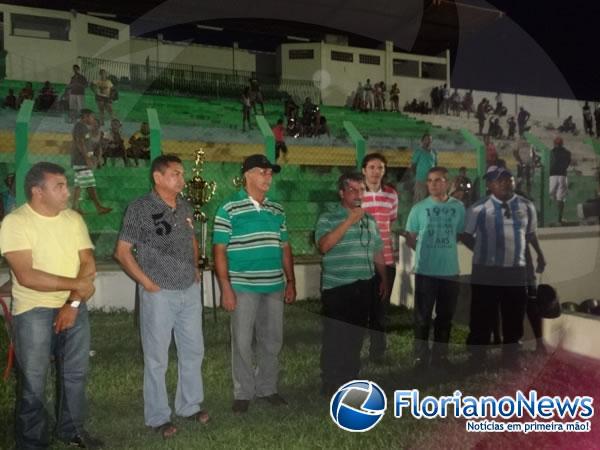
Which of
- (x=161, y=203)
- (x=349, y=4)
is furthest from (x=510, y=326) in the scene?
(x=349, y=4)

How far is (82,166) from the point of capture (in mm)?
7629

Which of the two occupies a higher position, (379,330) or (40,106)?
(40,106)

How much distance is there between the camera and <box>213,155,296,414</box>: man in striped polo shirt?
132 inches

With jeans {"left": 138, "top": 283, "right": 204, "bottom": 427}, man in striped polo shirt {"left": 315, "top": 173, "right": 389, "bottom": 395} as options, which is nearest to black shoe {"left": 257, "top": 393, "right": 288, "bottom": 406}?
man in striped polo shirt {"left": 315, "top": 173, "right": 389, "bottom": 395}

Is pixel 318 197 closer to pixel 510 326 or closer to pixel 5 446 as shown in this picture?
pixel 510 326

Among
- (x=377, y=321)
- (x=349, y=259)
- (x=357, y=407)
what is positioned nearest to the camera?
(x=357, y=407)

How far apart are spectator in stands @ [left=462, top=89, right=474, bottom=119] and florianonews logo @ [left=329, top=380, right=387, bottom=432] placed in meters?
9.59

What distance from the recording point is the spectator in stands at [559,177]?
8523 mm

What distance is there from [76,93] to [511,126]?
7.19 m

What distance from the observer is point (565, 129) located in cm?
1115

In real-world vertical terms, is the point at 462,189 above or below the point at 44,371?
above

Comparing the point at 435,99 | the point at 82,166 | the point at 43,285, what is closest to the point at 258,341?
the point at 43,285

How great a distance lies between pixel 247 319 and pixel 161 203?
0.75 m

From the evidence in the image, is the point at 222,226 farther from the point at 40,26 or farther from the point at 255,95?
the point at 40,26
